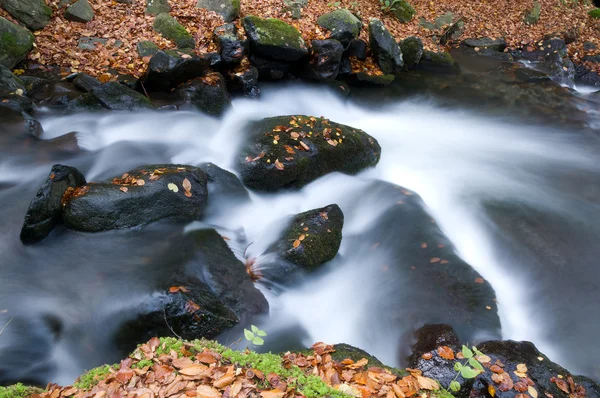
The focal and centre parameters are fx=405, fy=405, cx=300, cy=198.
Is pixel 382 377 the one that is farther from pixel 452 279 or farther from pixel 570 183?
pixel 570 183

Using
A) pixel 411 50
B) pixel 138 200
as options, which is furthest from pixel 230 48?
pixel 411 50

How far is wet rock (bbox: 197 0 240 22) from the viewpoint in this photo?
9961 mm

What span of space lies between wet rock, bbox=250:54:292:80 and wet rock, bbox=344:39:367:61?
2112 mm

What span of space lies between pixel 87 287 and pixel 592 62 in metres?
15.9

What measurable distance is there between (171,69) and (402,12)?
9084 millimetres

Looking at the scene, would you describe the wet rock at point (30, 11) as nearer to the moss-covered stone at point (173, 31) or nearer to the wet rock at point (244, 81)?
the moss-covered stone at point (173, 31)

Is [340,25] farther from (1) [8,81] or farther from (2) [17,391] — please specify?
(2) [17,391]

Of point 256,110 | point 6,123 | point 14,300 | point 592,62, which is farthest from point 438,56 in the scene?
point 14,300

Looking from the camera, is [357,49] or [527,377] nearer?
[527,377]

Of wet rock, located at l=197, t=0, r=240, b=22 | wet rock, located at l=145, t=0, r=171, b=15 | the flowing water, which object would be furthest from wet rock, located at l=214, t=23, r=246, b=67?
wet rock, located at l=145, t=0, r=171, b=15

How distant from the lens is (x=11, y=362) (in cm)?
368

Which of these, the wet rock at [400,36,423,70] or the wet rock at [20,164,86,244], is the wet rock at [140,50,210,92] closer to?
the wet rock at [20,164,86,244]

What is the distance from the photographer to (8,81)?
705 cm

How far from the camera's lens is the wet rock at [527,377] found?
3.31 m
